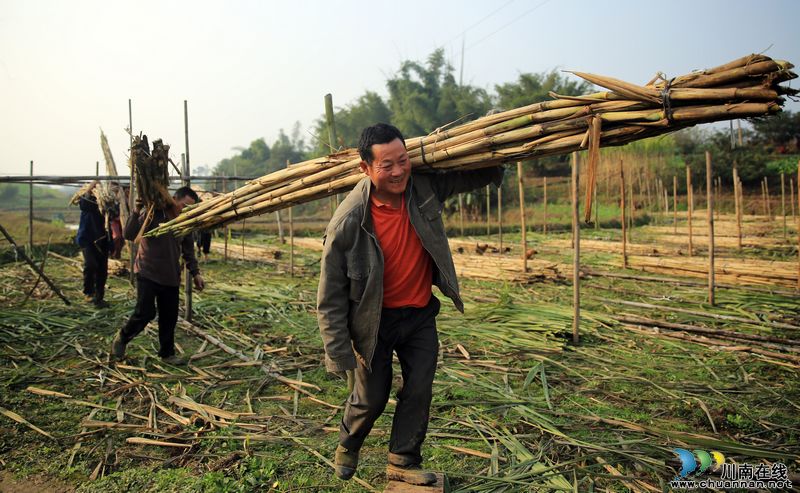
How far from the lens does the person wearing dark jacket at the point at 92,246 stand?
24.0 ft

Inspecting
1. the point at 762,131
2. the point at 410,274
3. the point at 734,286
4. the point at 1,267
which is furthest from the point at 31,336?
the point at 762,131

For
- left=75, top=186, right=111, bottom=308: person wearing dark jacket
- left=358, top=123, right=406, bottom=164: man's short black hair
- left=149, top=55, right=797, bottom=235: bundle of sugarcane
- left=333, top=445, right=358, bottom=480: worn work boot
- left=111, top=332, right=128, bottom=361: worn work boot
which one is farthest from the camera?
left=75, top=186, right=111, bottom=308: person wearing dark jacket

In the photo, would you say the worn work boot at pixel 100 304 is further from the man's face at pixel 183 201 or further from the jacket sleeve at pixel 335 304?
the jacket sleeve at pixel 335 304

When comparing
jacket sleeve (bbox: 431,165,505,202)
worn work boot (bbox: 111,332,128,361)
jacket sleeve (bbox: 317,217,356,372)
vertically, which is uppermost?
jacket sleeve (bbox: 431,165,505,202)

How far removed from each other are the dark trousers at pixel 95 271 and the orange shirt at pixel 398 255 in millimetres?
6017

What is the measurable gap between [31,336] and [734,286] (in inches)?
334

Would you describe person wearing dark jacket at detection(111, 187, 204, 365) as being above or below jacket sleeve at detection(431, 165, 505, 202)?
below

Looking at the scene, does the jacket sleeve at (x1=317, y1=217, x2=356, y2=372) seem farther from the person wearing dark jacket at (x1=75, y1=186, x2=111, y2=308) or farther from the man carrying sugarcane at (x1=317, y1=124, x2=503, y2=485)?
the person wearing dark jacket at (x1=75, y1=186, x2=111, y2=308)

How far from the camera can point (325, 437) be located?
10.9ft

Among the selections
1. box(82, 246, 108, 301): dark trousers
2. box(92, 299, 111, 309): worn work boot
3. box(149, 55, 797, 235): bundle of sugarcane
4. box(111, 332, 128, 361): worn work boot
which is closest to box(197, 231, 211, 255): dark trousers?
box(82, 246, 108, 301): dark trousers

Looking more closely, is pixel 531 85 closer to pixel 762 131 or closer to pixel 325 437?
pixel 762 131

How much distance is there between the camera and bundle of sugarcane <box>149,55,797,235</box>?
1997 mm

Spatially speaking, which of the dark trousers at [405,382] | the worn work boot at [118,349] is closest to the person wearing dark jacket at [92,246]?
the worn work boot at [118,349]

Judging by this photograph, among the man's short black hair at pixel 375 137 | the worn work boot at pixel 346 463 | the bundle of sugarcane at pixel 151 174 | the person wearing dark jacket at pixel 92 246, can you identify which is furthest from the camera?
the person wearing dark jacket at pixel 92 246
